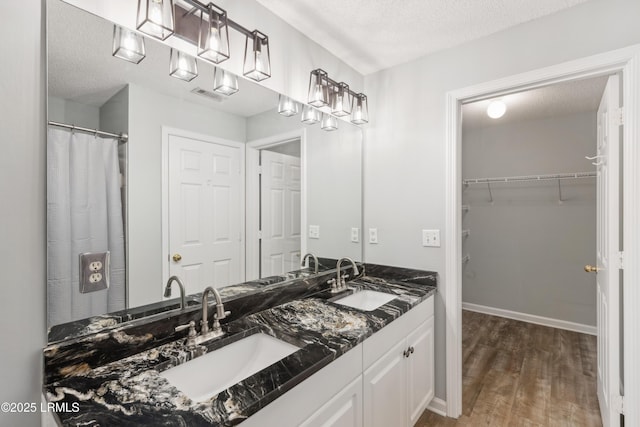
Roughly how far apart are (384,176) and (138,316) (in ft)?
5.81

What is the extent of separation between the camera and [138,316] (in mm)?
1201

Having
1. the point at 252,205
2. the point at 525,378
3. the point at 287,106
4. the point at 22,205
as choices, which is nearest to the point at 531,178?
the point at 525,378

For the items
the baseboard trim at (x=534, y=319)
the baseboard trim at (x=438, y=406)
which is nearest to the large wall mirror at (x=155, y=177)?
the baseboard trim at (x=438, y=406)

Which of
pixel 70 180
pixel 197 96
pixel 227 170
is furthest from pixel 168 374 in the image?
pixel 197 96

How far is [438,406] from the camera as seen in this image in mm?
2104

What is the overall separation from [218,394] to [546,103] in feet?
12.3

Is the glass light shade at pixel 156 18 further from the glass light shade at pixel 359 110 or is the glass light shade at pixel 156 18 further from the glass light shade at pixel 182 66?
the glass light shade at pixel 359 110

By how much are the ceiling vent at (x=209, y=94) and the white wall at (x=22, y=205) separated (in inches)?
21.0

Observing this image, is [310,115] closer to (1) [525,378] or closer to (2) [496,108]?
(2) [496,108]

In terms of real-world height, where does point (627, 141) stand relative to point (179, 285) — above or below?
above

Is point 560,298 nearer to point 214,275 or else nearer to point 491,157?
point 491,157

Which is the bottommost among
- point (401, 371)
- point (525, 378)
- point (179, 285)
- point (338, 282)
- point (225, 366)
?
point (525, 378)

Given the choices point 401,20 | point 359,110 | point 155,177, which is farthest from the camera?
point 359,110

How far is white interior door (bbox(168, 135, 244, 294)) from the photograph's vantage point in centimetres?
136
